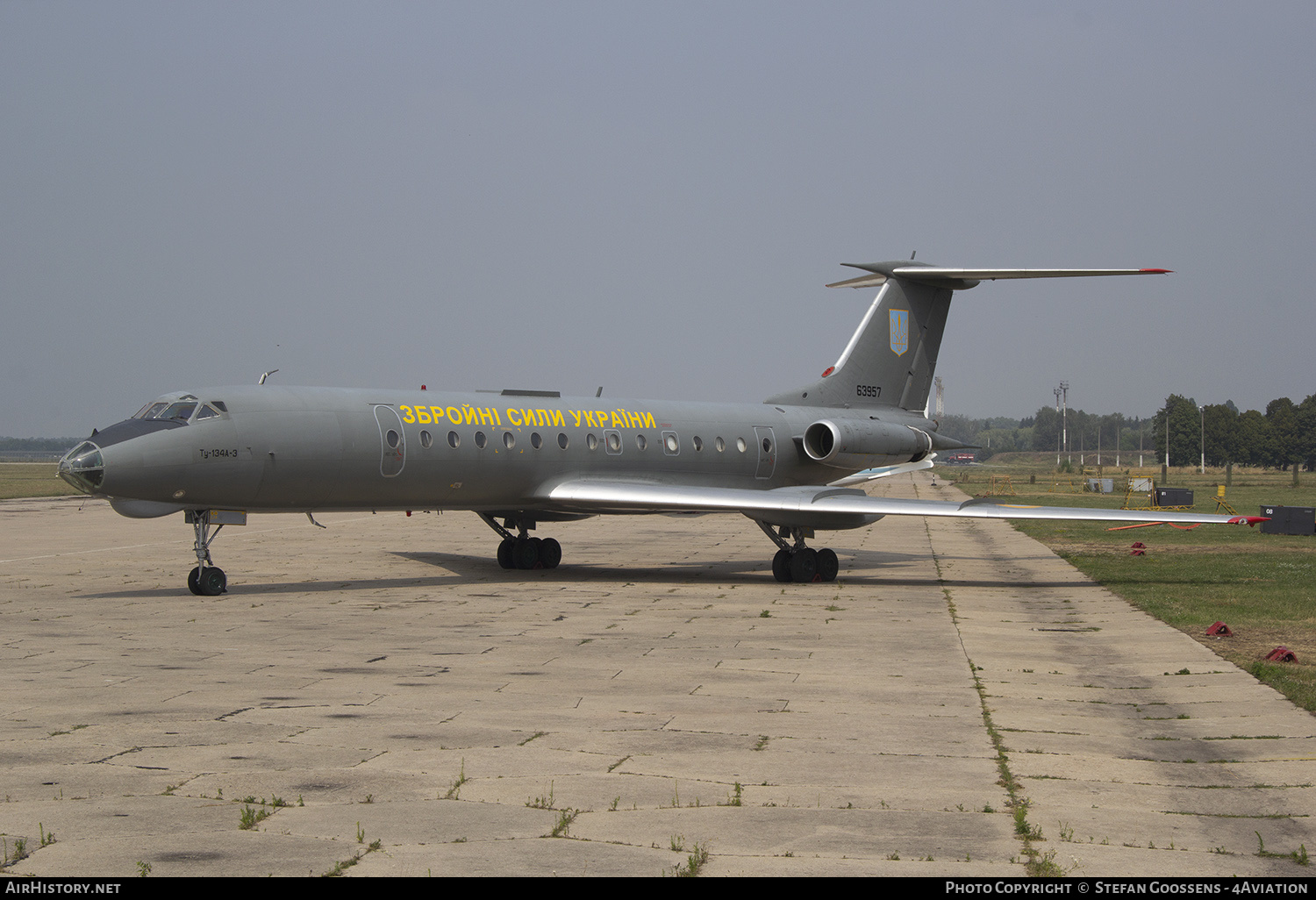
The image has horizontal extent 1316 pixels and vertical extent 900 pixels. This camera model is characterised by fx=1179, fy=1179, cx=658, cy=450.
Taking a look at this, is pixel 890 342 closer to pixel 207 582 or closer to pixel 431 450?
pixel 431 450

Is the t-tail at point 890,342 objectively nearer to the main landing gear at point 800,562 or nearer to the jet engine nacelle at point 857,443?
the jet engine nacelle at point 857,443

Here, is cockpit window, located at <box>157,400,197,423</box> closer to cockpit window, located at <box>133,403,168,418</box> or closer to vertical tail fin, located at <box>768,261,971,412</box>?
cockpit window, located at <box>133,403,168,418</box>

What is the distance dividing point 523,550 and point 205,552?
6996mm

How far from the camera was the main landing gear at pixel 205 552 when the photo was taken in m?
18.8

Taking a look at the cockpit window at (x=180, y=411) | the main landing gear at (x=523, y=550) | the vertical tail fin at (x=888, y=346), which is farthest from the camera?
the vertical tail fin at (x=888, y=346)

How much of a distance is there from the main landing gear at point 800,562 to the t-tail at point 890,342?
5.63m

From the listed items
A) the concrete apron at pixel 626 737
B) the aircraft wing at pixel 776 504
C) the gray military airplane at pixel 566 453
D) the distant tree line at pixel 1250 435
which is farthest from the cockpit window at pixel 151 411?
the distant tree line at pixel 1250 435

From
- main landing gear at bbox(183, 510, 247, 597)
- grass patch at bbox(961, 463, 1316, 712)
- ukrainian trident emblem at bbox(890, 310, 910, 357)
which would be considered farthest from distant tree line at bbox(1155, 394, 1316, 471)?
main landing gear at bbox(183, 510, 247, 597)

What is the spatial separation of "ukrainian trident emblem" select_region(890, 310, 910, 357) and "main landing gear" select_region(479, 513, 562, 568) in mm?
9896

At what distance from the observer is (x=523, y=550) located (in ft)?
80.2

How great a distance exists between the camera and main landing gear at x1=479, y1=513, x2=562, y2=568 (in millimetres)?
24453

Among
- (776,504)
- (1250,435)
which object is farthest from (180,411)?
(1250,435)

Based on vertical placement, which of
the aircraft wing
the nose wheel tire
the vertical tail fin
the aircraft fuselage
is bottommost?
the nose wheel tire

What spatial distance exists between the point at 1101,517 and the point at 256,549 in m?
19.9
